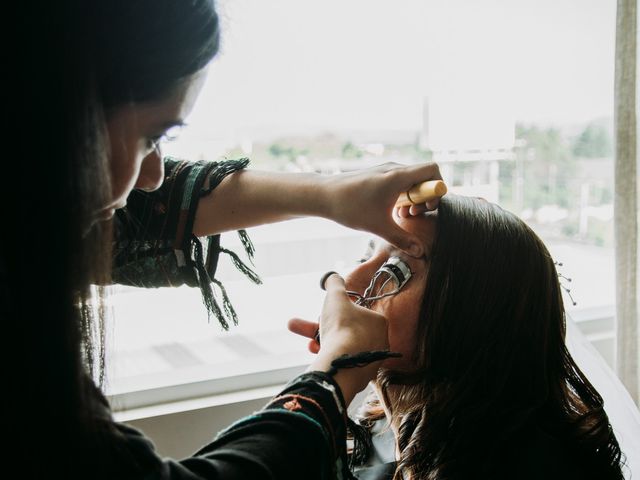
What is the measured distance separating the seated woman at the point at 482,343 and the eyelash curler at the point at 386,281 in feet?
0.04

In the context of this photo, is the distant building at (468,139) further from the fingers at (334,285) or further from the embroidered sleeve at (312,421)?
the embroidered sleeve at (312,421)

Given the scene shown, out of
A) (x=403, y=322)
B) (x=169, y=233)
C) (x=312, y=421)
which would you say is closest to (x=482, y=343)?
(x=403, y=322)

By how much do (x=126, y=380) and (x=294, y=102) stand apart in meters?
0.84

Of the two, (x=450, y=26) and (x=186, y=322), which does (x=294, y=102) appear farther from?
(x=186, y=322)

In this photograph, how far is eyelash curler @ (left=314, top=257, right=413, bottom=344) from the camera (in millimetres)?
1011

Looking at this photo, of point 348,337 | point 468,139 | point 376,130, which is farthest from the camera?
point 468,139

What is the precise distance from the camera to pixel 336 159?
1.62 m

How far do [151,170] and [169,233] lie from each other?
22cm

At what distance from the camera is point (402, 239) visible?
96 cm

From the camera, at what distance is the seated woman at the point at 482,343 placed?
96cm

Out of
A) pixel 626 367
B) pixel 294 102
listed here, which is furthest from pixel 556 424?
pixel 294 102

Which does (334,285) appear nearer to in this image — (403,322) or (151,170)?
(403,322)

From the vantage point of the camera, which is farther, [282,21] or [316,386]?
[282,21]

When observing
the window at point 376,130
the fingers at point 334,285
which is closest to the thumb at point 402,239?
the fingers at point 334,285
